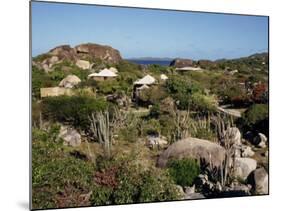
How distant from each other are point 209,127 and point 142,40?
1.26 m

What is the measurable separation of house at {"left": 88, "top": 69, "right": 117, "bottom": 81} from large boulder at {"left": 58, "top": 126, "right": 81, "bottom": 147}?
610 millimetres

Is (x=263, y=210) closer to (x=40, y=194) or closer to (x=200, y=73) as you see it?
(x=200, y=73)

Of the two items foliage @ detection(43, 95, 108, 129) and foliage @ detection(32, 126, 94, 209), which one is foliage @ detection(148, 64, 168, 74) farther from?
foliage @ detection(32, 126, 94, 209)

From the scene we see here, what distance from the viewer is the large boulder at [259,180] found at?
→ 22.2 feet

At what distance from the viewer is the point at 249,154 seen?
677 centimetres

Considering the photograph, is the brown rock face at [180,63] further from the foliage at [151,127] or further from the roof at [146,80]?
the foliage at [151,127]

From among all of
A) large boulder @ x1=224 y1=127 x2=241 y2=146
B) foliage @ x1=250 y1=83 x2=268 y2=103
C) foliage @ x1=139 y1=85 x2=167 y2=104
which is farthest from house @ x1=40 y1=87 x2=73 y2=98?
foliage @ x1=250 y1=83 x2=268 y2=103

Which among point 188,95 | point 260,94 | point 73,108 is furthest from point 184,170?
point 73,108

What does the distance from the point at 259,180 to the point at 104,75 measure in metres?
2.22

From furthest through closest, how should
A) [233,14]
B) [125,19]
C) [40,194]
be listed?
[233,14] → [125,19] → [40,194]

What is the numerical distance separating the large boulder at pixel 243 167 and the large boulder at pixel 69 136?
1.87 metres

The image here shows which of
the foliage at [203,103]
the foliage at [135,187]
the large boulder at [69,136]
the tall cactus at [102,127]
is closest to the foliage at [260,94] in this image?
the foliage at [203,103]

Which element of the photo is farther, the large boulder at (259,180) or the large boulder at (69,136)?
the large boulder at (259,180)

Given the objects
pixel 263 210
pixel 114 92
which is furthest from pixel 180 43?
pixel 263 210
